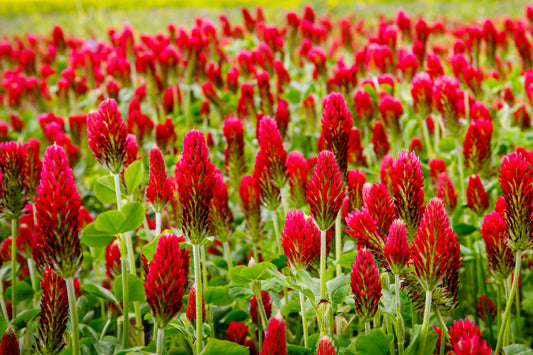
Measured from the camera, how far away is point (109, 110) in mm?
1404

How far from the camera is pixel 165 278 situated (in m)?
1.11

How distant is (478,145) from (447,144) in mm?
542

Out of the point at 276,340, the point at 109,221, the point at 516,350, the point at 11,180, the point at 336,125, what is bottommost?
the point at 516,350

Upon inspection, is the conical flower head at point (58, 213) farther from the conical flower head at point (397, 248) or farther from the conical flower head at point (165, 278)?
the conical flower head at point (397, 248)

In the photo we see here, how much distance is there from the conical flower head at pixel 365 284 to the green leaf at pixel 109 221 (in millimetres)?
573

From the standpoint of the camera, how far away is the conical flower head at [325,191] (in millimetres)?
1248

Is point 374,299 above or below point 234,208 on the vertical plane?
below

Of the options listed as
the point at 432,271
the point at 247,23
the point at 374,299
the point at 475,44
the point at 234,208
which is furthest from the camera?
the point at 247,23

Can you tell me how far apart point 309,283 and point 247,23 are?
364 centimetres

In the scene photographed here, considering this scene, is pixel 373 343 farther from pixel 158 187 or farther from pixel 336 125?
pixel 158 187

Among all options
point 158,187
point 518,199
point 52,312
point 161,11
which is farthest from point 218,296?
point 161,11

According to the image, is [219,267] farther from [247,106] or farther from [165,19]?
[165,19]

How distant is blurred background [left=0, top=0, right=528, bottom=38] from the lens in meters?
7.46

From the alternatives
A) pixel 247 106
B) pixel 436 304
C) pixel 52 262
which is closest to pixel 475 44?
pixel 247 106
